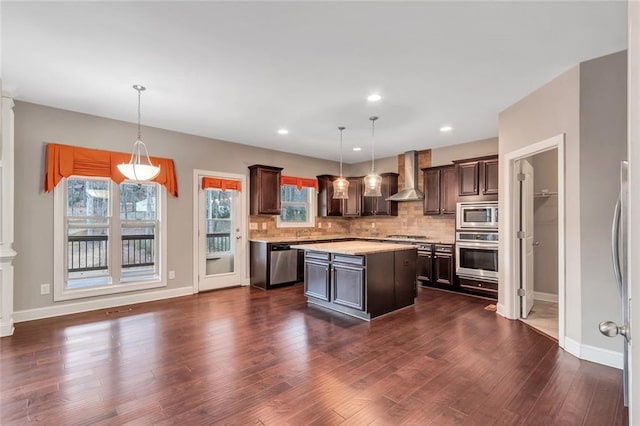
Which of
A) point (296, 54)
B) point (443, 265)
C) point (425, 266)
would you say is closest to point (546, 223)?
point (443, 265)

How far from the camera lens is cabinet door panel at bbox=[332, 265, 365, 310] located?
395cm

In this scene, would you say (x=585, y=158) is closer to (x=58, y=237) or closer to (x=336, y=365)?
(x=336, y=365)

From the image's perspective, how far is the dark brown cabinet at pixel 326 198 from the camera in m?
7.30

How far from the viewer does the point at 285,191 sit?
Result: 686cm

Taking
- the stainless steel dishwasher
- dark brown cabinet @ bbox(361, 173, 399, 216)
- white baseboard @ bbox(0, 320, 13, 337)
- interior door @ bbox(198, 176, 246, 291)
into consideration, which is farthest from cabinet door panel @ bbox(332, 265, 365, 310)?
white baseboard @ bbox(0, 320, 13, 337)

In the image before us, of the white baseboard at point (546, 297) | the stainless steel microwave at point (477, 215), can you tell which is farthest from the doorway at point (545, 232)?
the stainless steel microwave at point (477, 215)

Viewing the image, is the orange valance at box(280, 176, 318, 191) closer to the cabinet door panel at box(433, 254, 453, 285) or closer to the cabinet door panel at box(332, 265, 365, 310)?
the cabinet door panel at box(332, 265, 365, 310)

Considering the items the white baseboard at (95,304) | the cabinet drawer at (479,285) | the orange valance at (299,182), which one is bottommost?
the white baseboard at (95,304)

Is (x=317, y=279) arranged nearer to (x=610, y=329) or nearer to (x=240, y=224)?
(x=240, y=224)

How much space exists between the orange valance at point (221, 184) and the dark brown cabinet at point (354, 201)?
8.99ft

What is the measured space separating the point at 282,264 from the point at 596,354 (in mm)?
4435

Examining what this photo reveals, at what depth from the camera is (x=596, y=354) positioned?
2.78 m

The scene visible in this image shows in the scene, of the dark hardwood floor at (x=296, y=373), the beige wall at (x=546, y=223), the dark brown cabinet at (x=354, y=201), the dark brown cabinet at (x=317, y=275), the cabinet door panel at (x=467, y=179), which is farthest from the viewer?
the dark brown cabinet at (x=354, y=201)

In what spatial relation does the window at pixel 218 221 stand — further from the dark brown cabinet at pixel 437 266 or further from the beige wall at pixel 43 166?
the dark brown cabinet at pixel 437 266
